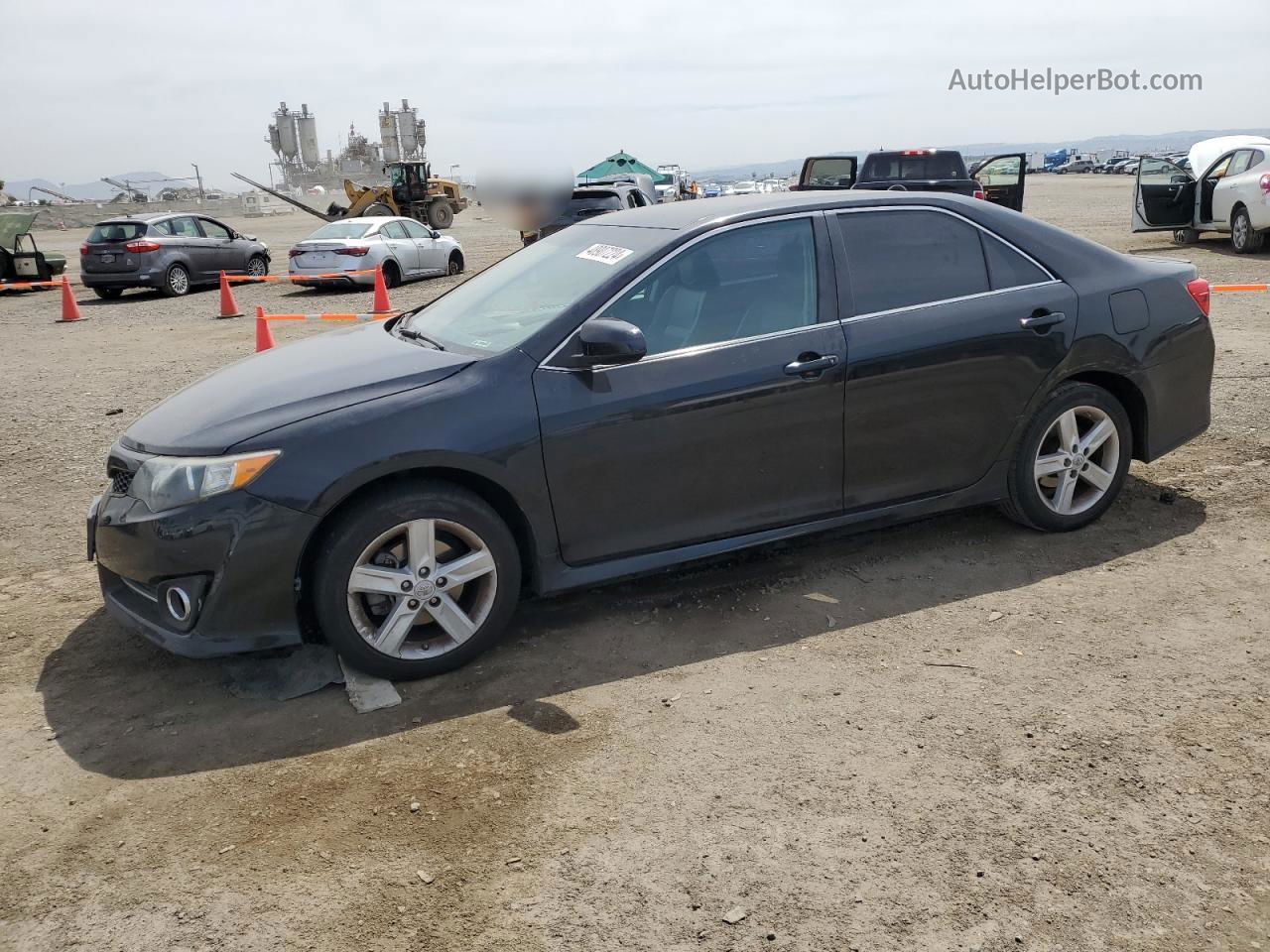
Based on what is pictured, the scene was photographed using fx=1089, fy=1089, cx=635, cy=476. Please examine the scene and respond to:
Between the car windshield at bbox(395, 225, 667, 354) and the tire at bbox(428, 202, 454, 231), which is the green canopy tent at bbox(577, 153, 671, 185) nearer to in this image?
the tire at bbox(428, 202, 454, 231)

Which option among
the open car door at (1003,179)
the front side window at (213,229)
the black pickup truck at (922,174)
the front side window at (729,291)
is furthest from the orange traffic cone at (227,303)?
the open car door at (1003,179)

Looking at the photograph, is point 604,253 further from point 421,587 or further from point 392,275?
point 392,275

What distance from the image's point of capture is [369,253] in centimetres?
1823

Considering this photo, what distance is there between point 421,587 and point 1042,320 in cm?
294

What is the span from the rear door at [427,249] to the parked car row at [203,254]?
2 cm

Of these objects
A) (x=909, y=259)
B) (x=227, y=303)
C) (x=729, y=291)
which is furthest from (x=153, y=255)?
(x=909, y=259)

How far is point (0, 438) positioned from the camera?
7980mm

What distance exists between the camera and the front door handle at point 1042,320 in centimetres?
480

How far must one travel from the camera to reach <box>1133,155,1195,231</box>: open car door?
60.2 feet

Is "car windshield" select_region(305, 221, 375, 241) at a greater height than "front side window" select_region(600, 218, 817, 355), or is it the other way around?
"car windshield" select_region(305, 221, 375, 241)

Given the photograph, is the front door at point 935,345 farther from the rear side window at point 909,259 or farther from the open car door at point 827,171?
the open car door at point 827,171

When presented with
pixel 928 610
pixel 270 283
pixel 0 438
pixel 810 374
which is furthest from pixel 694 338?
pixel 270 283

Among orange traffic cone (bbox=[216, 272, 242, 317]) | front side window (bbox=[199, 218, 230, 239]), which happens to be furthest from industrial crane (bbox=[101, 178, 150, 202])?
orange traffic cone (bbox=[216, 272, 242, 317])

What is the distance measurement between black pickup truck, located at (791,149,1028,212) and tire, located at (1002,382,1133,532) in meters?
14.2
